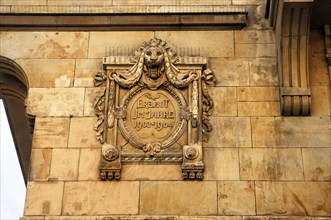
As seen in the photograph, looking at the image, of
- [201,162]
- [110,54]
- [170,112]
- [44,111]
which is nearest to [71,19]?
[110,54]

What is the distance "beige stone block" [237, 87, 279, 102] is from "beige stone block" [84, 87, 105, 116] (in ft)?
9.41

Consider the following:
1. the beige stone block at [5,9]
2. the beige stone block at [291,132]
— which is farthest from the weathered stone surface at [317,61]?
the beige stone block at [5,9]

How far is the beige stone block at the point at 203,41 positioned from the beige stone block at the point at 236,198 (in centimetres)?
291

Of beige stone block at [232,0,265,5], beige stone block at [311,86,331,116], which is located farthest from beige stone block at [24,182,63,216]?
beige stone block at [232,0,265,5]

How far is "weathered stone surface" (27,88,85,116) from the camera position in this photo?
41.4ft

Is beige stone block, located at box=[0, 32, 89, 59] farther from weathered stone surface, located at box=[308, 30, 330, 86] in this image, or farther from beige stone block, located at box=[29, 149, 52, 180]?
weathered stone surface, located at box=[308, 30, 330, 86]

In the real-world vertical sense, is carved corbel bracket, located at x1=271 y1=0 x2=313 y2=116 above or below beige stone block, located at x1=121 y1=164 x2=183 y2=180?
above

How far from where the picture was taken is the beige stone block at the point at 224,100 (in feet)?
41.2

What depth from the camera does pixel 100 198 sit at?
1176 cm

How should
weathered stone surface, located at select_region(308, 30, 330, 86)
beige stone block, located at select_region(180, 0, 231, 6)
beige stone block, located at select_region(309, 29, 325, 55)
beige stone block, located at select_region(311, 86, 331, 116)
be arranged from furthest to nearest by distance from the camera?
1. beige stone block, located at select_region(180, 0, 231, 6)
2. beige stone block, located at select_region(309, 29, 325, 55)
3. weathered stone surface, located at select_region(308, 30, 330, 86)
4. beige stone block, located at select_region(311, 86, 331, 116)

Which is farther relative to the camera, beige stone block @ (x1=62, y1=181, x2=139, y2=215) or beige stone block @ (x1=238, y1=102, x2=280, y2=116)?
beige stone block @ (x1=238, y1=102, x2=280, y2=116)

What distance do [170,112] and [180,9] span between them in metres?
2.45

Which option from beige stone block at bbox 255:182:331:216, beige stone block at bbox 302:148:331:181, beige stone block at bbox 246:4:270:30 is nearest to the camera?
beige stone block at bbox 255:182:331:216

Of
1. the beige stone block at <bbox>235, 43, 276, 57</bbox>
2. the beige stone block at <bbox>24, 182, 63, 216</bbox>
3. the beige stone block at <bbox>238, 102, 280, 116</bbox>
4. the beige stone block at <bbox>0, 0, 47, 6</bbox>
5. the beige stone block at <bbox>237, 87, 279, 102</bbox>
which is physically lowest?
the beige stone block at <bbox>24, 182, 63, 216</bbox>
